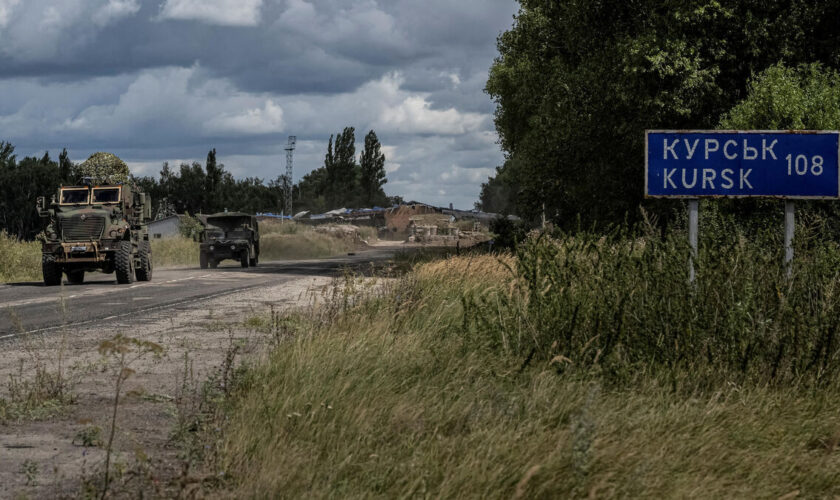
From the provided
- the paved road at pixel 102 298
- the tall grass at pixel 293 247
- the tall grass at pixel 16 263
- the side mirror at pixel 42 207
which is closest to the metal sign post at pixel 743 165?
the paved road at pixel 102 298

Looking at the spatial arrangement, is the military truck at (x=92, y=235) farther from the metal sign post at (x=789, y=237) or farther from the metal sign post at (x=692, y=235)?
the metal sign post at (x=789, y=237)

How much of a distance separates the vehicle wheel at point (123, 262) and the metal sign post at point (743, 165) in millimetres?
18032

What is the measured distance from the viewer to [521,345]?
7.45 meters

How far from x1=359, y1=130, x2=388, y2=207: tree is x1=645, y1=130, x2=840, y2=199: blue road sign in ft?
355

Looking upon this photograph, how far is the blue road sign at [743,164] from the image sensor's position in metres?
8.33

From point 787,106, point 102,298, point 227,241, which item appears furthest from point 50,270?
point 787,106

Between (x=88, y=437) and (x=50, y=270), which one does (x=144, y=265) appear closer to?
(x=50, y=270)

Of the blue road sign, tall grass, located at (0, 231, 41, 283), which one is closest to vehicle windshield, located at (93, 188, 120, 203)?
tall grass, located at (0, 231, 41, 283)

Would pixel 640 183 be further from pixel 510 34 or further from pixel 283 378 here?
pixel 283 378

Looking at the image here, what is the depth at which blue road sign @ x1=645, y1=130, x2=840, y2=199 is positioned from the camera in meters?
8.33

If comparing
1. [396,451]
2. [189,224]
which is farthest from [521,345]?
[189,224]

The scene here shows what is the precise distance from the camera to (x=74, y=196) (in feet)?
84.6

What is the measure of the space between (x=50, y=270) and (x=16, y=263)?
6.47 metres

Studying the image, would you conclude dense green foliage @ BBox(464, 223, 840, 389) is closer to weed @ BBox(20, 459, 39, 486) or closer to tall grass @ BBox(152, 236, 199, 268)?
weed @ BBox(20, 459, 39, 486)
